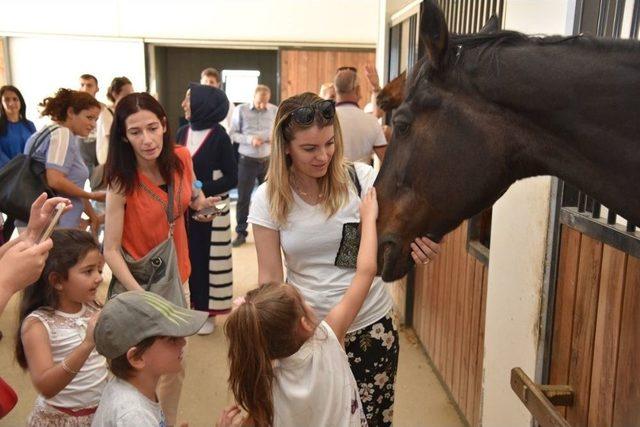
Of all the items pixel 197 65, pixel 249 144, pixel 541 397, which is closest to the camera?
pixel 541 397

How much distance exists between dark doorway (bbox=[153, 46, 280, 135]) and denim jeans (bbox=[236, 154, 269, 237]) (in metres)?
3.85

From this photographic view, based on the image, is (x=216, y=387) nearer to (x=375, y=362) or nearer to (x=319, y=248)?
(x=375, y=362)

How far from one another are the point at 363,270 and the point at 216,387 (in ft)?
6.68

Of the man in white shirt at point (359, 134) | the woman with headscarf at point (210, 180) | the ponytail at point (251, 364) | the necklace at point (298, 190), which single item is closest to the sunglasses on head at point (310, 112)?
the necklace at point (298, 190)

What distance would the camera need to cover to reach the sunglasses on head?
159cm

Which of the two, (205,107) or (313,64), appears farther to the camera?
(313,64)

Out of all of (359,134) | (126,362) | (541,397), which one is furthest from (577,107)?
(359,134)

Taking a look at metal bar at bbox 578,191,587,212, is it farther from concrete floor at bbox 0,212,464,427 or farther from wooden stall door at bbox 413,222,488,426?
concrete floor at bbox 0,212,464,427

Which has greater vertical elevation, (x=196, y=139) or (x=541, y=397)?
(x=196, y=139)

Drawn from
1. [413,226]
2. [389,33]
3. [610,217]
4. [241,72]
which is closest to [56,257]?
[413,226]

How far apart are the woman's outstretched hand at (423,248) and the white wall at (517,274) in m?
0.56

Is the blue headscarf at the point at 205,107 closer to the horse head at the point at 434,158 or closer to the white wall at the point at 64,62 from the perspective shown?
the horse head at the point at 434,158

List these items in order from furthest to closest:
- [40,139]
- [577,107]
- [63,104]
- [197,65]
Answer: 1. [197,65]
2. [63,104]
3. [40,139]
4. [577,107]

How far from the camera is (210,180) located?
3.48m
